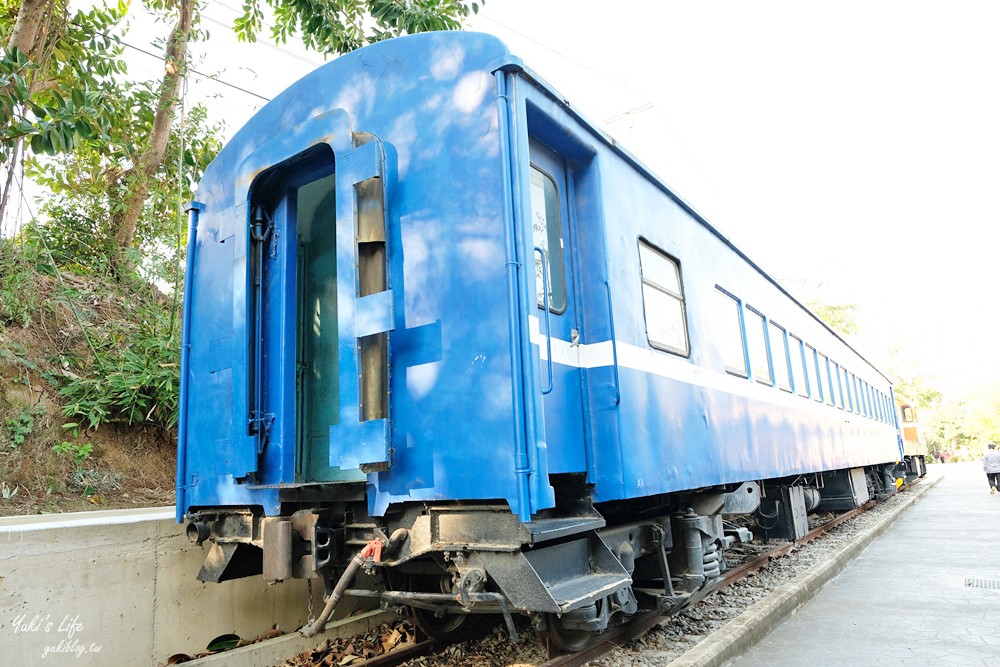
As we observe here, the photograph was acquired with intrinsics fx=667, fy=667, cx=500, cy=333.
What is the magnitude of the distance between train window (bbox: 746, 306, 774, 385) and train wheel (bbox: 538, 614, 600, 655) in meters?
3.33

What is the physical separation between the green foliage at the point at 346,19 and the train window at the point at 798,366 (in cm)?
561

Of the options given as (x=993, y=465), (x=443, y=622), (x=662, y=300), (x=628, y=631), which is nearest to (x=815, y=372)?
(x=662, y=300)

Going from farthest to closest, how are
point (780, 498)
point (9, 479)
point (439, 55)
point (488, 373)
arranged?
point (780, 498), point (9, 479), point (439, 55), point (488, 373)

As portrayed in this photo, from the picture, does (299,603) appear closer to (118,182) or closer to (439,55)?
(439,55)

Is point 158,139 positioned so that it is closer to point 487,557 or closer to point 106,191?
point 106,191

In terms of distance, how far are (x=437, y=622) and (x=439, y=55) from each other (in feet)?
11.7

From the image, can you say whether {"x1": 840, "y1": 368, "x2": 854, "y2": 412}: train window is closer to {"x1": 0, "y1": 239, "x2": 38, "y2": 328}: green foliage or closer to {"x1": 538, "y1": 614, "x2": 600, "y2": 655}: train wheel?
{"x1": 538, "y1": 614, "x2": 600, "y2": 655}: train wheel

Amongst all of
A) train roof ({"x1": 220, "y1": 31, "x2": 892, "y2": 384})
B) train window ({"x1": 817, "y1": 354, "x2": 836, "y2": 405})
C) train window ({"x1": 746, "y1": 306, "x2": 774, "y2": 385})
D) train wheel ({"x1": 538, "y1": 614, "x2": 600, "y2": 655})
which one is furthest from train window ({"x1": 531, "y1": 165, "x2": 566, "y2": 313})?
train window ({"x1": 817, "y1": 354, "x2": 836, "y2": 405})

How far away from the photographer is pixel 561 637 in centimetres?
381

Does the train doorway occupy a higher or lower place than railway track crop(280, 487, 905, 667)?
higher

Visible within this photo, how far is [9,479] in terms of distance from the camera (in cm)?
633

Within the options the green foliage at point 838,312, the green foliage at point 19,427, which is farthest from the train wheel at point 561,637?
the green foliage at point 838,312

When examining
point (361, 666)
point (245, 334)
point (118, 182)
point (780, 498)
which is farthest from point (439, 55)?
point (118, 182)

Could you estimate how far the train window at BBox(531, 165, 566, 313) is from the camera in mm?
3662
